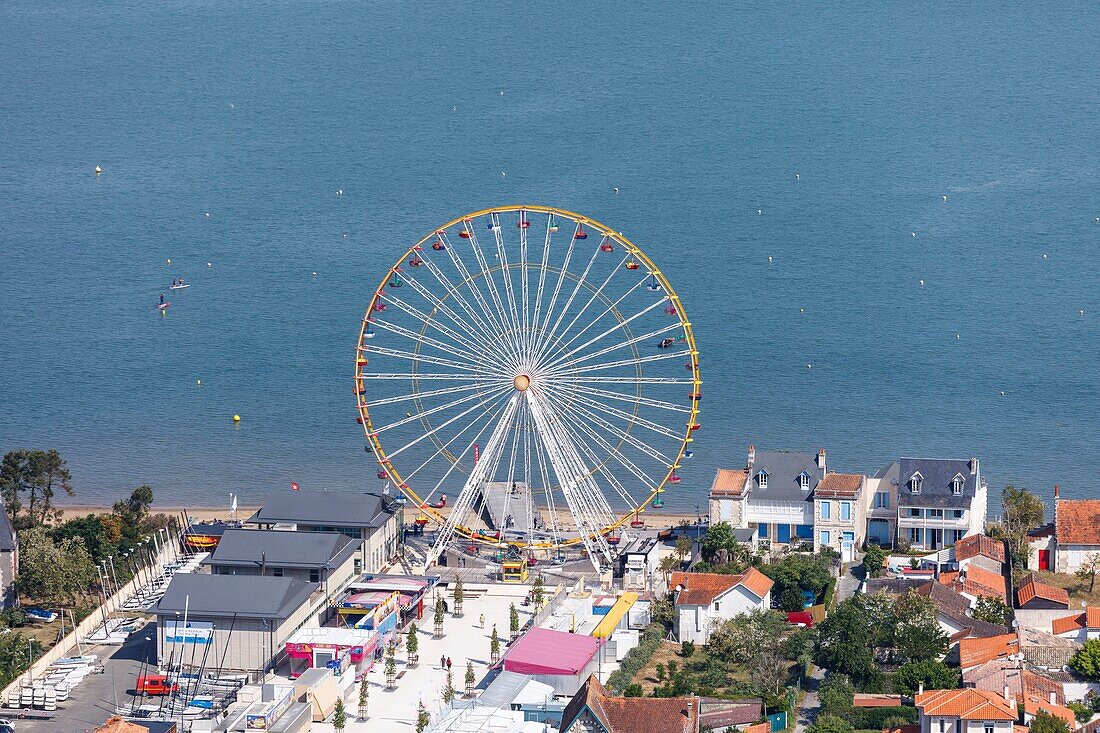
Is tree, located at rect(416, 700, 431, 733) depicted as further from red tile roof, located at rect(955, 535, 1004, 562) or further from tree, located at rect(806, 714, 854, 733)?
red tile roof, located at rect(955, 535, 1004, 562)

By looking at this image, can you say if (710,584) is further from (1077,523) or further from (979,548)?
(1077,523)

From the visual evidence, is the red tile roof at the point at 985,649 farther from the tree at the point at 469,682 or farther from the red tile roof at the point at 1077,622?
the tree at the point at 469,682

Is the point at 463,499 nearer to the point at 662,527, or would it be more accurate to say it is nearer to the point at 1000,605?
the point at 662,527

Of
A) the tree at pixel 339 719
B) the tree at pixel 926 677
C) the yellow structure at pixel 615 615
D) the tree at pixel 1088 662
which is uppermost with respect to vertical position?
the yellow structure at pixel 615 615

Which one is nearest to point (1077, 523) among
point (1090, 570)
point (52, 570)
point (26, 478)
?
point (1090, 570)

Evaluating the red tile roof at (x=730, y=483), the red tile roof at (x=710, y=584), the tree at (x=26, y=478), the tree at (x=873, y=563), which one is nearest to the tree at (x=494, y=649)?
the red tile roof at (x=710, y=584)

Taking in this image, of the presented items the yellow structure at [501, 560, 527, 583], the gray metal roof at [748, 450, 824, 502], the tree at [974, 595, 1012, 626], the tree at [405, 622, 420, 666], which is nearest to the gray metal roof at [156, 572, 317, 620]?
the tree at [405, 622, 420, 666]

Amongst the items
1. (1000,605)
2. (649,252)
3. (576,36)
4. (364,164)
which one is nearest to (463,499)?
(1000,605)
